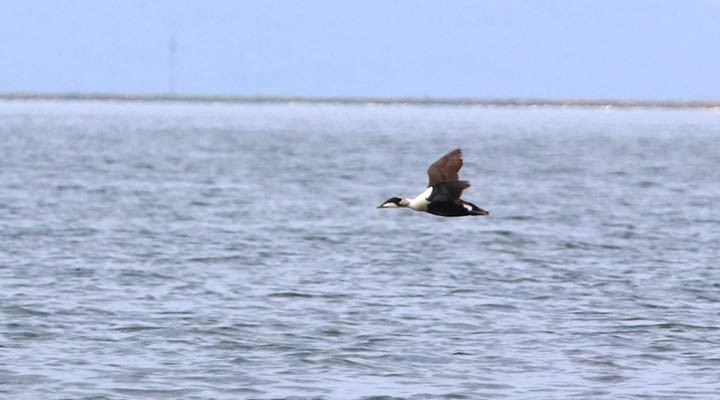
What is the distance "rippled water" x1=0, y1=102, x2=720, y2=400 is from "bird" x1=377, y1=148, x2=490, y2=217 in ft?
7.42

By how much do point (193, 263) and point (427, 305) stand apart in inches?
283

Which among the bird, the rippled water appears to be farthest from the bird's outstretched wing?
the rippled water

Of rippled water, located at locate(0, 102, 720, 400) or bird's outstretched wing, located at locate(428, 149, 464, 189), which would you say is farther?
rippled water, located at locate(0, 102, 720, 400)

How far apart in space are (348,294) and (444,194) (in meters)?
8.01

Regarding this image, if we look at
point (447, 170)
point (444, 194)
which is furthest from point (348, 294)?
point (447, 170)

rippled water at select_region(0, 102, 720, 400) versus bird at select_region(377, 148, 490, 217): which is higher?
bird at select_region(377, 148, 490, 217)

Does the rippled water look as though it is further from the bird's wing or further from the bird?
the bird's wing

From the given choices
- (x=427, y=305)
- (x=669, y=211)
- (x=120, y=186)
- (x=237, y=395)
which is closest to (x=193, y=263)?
(x=427, y=305)

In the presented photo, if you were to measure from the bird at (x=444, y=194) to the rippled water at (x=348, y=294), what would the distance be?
2263 millimetres

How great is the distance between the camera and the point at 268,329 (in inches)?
933

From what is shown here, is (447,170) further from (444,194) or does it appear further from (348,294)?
(348,294)

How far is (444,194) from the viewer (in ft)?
64.6

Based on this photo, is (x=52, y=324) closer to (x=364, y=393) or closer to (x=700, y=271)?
(x=364, y=393)

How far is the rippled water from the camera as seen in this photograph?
20.4 metres
